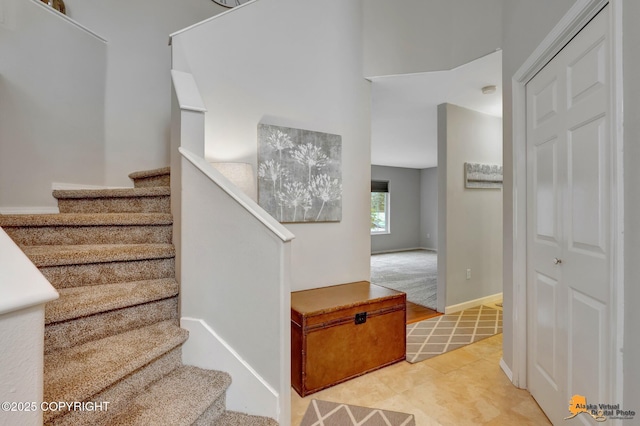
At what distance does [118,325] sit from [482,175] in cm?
386

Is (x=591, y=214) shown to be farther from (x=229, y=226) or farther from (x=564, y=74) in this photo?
(x=229, y=226)

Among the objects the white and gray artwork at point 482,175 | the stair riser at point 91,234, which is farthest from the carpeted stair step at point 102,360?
the white and gray artwork at point 482,175

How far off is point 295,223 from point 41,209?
6.26ft

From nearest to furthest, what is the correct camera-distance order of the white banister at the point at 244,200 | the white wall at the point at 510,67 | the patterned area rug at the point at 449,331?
the white banister at the point at 244,200 → the white wall at the point at 510,67 → the patterned area rug at the point at 449,331

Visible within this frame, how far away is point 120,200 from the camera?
7.13ft

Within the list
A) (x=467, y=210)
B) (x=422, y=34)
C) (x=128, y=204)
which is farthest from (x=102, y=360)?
(x=467, y=210)

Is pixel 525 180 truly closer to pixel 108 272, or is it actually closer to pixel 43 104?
pixel 108 272

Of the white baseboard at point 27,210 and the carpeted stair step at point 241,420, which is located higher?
the white baseboard at point 27,210

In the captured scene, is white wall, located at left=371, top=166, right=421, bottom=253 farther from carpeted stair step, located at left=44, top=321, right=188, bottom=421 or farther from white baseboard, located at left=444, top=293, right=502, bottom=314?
carpeted stair step, located at left=44, top=321, right=188, bottom=421

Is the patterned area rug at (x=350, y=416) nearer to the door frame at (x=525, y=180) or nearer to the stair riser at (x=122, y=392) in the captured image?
the stair riser at (x=122, y=392)

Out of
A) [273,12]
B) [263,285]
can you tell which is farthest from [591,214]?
[273,12]

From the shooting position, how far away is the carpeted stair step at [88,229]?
5.81ft

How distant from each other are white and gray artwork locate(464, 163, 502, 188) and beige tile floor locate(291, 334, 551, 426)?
6.53ft

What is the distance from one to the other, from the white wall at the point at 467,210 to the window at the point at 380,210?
455 centimetres
